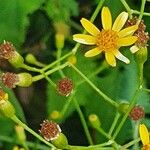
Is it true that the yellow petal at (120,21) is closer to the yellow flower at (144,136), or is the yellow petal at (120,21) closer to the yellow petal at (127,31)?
the yellow petal at (127,31)

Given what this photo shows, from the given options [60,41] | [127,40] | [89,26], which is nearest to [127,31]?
[127,40]

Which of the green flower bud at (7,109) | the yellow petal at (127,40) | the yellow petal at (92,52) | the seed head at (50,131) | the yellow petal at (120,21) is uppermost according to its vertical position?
the yellow petal at (120,21)

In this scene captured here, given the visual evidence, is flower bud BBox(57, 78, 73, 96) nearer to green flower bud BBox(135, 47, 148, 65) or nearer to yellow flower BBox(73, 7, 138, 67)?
yellow flower BBox(73, 7, 138, 67)

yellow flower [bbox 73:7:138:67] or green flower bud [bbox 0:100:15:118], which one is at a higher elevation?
yellow flower [bbox 73:7:138:67]

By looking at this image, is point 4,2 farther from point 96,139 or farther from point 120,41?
point 96,139

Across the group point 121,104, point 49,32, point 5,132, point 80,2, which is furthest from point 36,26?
point 121,104

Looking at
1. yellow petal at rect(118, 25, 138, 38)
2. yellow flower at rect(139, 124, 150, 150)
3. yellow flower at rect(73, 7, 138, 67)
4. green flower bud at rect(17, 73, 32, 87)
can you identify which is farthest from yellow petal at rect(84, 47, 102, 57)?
yellow flower at rect(139, 124, 150, 150)

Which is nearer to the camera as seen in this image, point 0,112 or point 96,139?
point 0,112

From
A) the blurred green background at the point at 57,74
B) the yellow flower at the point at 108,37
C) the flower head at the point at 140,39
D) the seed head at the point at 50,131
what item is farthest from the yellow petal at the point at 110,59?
the seed head at the point at 50,131
